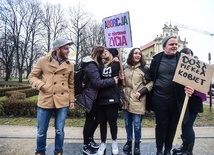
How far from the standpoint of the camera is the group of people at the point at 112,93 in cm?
333

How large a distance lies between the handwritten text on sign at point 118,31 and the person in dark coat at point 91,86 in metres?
0.36

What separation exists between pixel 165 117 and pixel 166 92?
0.44 m

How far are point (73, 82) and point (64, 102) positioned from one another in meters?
0.42

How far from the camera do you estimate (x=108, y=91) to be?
11.7 feet

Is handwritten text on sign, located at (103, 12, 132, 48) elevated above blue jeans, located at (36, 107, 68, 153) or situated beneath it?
elevated above

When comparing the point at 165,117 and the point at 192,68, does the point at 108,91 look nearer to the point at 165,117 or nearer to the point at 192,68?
the point at 165,117

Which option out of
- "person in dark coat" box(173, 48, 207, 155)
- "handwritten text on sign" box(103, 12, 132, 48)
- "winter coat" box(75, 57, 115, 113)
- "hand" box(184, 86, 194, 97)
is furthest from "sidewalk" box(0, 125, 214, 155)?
"handwritten text on sign" box(103, 12, 132, 48)

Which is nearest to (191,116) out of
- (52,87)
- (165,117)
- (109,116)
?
(165,117)

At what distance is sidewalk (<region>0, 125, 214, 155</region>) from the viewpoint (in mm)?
3912

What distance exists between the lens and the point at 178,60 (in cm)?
344

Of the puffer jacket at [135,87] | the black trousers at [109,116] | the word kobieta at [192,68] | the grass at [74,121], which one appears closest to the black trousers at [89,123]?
the black trousers at [109,116]

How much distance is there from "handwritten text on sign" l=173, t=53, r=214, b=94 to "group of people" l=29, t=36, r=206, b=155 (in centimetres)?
14

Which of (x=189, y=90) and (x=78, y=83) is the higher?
(x=78, y=83)

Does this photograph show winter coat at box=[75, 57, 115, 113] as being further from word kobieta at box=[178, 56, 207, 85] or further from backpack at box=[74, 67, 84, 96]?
word kobieta at box=[178, 56, 207, 85]
